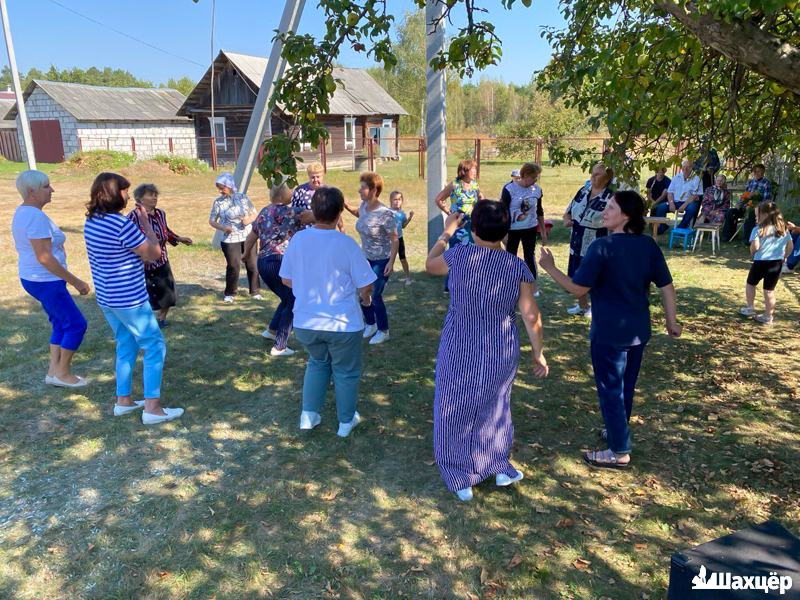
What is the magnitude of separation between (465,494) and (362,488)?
659 millimetres

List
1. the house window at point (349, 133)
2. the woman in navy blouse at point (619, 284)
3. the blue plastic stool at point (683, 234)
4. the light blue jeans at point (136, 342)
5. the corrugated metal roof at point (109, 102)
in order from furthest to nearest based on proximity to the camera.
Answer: the corrugated metal roof at point (109, 102), the house window at point (349, 133), the blue plastic stool at point (683, 234), the light blue jeans at point (136, 342), the woman in navy blouse at point (619, 284)

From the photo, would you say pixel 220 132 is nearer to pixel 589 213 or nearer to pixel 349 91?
pixel 349 91

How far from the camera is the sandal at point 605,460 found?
3.92 m

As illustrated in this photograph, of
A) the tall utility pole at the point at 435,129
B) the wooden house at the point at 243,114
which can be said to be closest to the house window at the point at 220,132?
the wooden house at the point at 243,114

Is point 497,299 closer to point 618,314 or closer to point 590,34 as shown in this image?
point 618,314

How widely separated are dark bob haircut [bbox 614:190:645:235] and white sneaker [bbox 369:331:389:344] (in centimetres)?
316

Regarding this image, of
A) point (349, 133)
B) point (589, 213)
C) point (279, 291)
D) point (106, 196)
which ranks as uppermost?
point (349, 133)

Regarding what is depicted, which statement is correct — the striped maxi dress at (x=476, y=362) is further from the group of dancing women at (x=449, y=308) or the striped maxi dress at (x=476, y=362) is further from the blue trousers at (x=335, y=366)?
the blue trousers at (x=335, y=366)

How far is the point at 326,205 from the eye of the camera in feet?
12.5

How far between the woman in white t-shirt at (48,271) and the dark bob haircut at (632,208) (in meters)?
3.94

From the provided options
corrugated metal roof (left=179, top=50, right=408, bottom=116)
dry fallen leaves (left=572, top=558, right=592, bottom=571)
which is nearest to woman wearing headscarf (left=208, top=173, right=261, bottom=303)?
dry fallen leaves (left=572, top=558, right=592, bottom=571)

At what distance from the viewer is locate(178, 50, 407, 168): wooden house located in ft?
98.9

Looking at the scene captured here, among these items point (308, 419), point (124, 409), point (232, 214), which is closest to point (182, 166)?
point (232, 214)

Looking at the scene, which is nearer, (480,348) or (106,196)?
(480,348)
